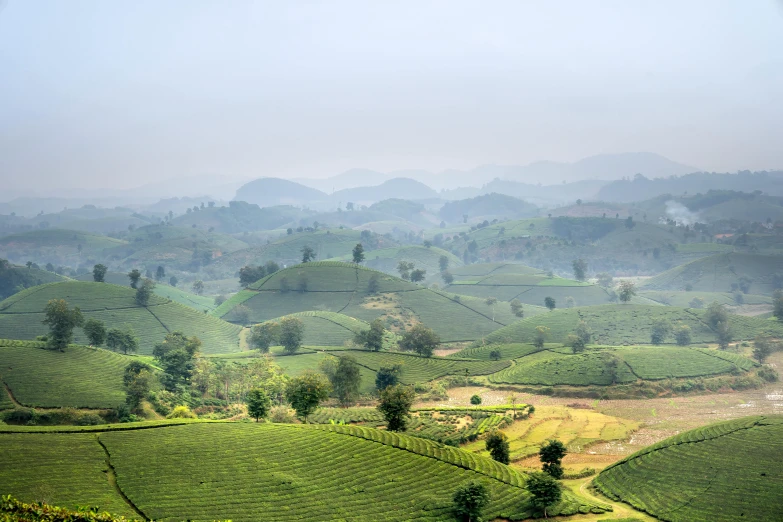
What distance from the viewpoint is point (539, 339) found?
419 feet

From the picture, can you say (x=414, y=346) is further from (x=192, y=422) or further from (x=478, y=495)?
(x=478, y=495)

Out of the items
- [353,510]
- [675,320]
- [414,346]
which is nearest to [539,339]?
[414,346]

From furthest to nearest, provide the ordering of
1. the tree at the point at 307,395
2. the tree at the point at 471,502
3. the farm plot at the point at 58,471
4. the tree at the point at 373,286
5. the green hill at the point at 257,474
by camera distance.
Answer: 1. the tree at the point at 373,286
2. the tree at the point at 307,395
3. the tree at the point at 471,502
4. the green hill at the point at 257,474
5. the farm plot at the point at 58,471

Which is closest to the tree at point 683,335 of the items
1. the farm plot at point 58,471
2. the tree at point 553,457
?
the tree at point 553,457

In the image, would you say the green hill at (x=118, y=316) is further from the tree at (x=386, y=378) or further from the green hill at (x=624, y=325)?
the green hill at (x=624, y=325)

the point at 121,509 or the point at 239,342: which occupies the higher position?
the point at 121,509

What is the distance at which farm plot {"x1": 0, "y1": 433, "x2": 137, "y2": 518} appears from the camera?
4028cm

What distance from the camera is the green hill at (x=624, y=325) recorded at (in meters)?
132

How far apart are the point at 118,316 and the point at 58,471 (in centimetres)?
10338

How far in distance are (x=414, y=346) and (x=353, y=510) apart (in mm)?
78504

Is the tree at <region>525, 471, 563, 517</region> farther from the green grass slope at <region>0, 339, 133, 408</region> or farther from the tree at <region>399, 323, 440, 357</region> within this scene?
A: the tree at <region>399, 323, 440, 357</region>

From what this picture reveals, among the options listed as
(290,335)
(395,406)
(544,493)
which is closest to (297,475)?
(395,406)

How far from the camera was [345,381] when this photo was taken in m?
90.1

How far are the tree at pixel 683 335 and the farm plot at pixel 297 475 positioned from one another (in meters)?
92.5
